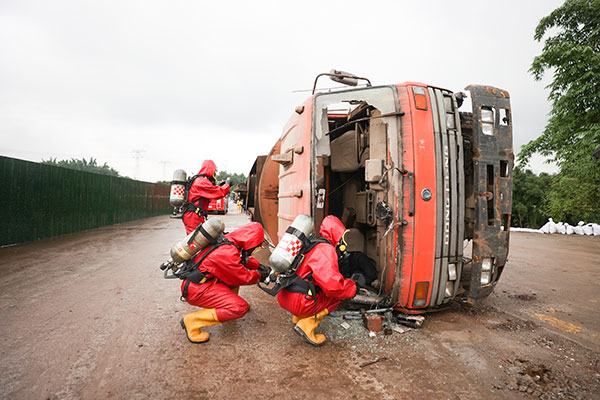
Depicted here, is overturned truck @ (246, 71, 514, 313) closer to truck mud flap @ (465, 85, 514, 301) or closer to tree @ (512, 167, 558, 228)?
truck mud flap @ (465, 85, 514, 301)

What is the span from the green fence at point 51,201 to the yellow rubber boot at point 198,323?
7231 millimetres

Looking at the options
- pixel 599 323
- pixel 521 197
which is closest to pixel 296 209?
pixel 599 323

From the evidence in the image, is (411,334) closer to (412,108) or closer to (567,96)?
(412,108)

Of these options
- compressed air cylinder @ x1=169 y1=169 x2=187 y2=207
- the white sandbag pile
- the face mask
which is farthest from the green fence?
the white sandbag pile

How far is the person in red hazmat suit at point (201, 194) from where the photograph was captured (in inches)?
190

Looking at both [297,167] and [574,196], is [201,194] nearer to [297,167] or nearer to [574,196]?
[297,167]

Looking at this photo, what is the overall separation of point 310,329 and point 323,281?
0.56 metres

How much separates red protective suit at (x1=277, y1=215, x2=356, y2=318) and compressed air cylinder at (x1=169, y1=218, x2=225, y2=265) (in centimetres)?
85

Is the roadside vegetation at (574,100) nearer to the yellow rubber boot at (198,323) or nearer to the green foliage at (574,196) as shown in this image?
the green foliage at (574,196)

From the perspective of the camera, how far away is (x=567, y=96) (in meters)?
12.0

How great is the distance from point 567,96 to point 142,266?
54.0ft

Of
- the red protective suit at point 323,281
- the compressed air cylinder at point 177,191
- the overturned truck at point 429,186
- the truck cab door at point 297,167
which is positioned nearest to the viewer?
the red protective suit at point 323,281

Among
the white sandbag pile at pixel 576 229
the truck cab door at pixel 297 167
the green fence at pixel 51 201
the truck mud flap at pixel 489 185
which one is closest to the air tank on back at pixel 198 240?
the truck cab door at pixel 297 167

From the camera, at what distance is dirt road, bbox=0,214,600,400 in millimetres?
2023
